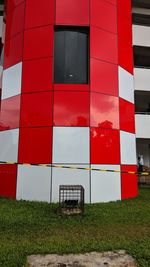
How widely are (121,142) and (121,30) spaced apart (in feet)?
17.6

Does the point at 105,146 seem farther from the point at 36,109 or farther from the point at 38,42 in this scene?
the point at 38,42

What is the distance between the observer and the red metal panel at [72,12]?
10.6m

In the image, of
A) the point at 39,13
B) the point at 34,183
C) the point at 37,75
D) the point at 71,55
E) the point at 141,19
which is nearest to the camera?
the point at 34,183

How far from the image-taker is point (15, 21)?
11.7 m

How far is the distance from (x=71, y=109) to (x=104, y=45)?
11.0 ft

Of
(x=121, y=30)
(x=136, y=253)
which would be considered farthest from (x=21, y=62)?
(x=136, y=253)

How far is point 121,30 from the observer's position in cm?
1178

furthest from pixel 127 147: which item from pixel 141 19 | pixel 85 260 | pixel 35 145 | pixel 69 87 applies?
pixel 141 19

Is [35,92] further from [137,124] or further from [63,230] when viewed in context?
[137,124]

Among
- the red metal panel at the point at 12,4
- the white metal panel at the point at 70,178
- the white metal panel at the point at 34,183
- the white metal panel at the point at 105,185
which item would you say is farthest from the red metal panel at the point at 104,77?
the red metal panel at the point at 12,4

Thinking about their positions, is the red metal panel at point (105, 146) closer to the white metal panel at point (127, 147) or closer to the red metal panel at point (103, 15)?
the white metal panel at point (127, 147)

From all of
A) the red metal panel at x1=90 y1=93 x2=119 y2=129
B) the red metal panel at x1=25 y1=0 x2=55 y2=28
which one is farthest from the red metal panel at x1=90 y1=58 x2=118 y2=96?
the red metal panel at x1=25 y1=0 x2=55 y2=28

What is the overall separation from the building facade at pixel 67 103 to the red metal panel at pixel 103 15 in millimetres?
45

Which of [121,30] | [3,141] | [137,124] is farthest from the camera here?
[137,124]
